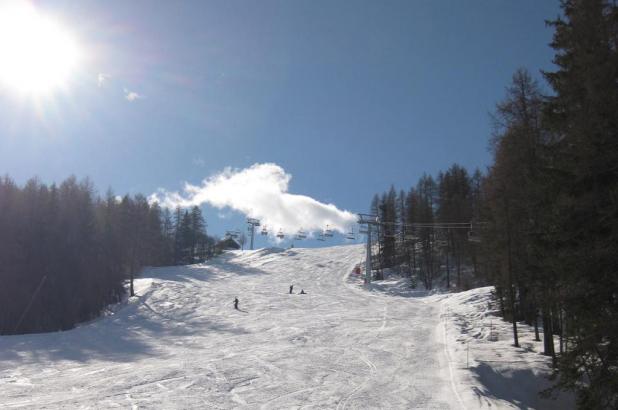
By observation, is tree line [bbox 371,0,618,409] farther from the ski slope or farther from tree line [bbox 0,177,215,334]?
tree line [bbox 0,177,215,334]

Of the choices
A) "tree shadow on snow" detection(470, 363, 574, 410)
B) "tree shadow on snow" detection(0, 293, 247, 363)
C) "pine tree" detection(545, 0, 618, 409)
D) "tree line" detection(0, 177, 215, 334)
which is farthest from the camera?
"tree line" detection(0, 177, 215, 334)

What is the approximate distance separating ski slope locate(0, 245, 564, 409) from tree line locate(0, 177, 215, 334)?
15.8 feet

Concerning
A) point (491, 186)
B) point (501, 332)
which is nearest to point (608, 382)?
point (491, 186)

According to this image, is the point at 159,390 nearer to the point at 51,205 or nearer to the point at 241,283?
the point at 51,205

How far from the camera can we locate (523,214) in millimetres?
17516

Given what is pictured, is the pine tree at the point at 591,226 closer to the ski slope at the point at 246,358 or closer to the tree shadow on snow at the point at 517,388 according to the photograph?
the tree shadow on snow at the point at 517,388

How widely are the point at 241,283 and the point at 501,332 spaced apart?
38925mm

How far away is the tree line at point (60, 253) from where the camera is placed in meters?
39.9

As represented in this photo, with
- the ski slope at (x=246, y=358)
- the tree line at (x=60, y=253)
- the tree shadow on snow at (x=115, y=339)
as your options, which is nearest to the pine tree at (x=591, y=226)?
the ski slope at (x=246, y=358)

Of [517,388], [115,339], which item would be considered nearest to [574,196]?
[517,388]

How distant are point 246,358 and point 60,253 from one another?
31.8m

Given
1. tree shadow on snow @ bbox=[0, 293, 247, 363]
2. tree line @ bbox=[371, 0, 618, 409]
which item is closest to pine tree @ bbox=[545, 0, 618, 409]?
tree line @ bbox=[371, 0, 618, 409]

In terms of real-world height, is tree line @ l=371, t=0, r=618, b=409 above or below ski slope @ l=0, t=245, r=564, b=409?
above

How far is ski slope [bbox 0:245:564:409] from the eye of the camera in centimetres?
1346
